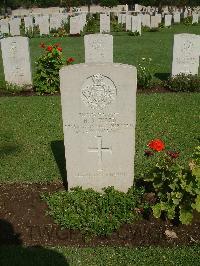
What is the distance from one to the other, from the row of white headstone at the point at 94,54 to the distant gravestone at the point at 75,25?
13578mm

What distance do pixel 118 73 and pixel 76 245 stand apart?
6.87 ft

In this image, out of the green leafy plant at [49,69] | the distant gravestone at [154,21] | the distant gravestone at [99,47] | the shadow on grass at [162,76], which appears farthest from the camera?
the distant gravestone at [154,21]

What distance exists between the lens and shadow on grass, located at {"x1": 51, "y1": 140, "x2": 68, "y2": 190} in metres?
5.90

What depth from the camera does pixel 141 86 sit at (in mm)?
10867

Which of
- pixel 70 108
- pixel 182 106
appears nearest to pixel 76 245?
pixel 70 108

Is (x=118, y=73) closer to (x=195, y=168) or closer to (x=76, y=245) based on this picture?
(x=195, y=168)

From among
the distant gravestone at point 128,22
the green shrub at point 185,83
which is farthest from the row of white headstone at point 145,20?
the green shrub at point 185,83

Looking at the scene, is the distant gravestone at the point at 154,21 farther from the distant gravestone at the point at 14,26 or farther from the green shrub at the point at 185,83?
the green shrub at the point at 185,83

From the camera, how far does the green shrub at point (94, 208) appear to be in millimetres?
4598

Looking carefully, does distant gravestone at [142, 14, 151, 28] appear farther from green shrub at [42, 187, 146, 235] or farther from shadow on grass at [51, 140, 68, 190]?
green shrub at [42, 187, 146, 235]

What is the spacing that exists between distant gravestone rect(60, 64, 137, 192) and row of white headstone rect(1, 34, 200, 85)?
666cm

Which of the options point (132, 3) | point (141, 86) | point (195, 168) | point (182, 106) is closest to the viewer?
point (195, 168)

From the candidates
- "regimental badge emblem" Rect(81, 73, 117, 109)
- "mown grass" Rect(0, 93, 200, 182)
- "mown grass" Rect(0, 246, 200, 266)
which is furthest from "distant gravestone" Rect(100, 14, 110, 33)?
"mown grass" Rect(0, 246, 200, 266)

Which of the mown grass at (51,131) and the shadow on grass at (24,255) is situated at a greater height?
the mown grass at (51,131)
